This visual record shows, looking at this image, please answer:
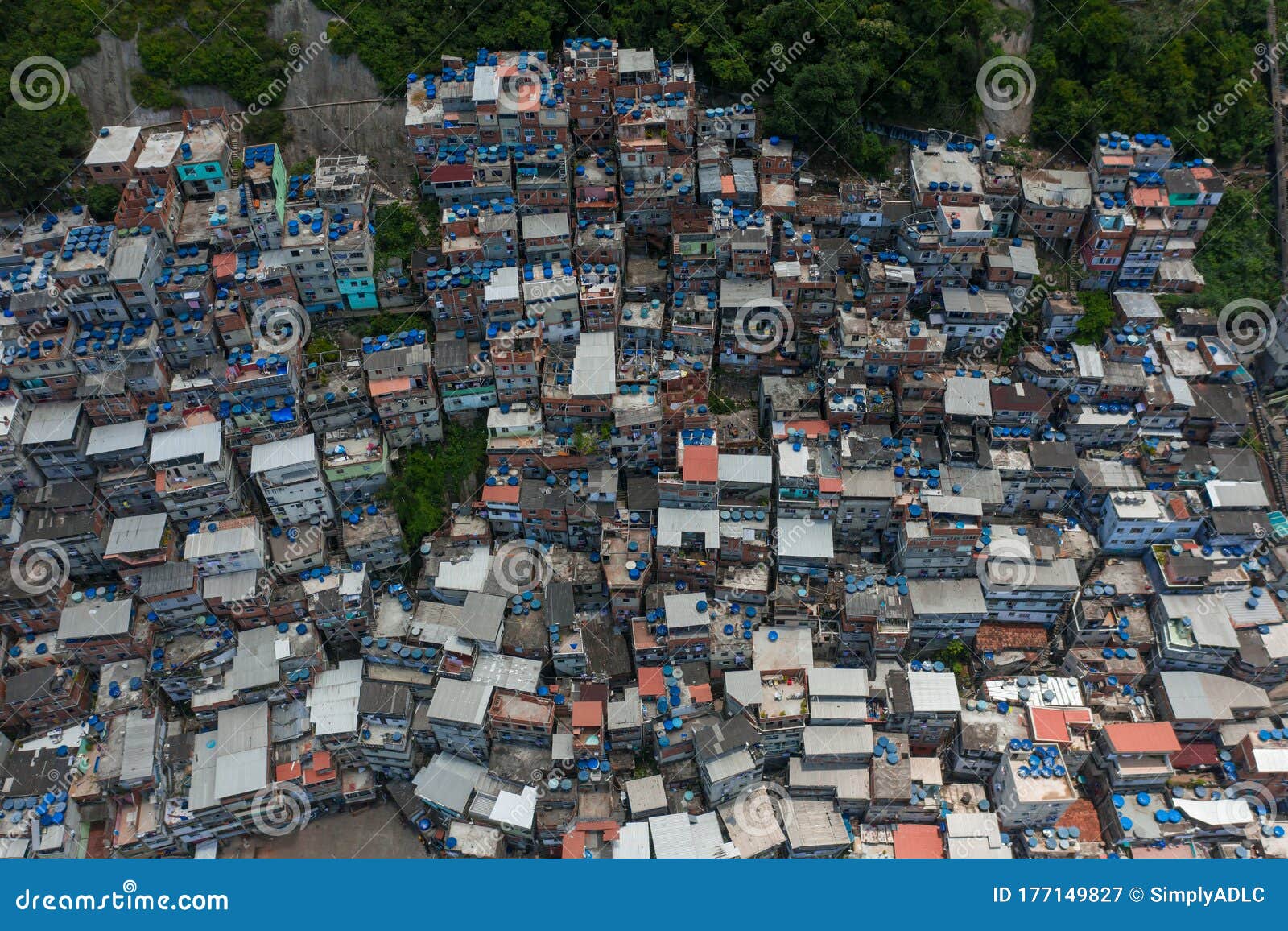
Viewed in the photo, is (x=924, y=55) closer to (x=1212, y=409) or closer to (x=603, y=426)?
(x=1212, y=409)

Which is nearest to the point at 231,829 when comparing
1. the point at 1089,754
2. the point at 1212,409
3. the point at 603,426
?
the point at 603,426

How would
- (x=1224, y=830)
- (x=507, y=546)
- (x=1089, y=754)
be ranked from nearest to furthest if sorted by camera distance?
(x=1224, y=830), (x=1089, y=754), (x=507, y=546)

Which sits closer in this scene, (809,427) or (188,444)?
(188,444)

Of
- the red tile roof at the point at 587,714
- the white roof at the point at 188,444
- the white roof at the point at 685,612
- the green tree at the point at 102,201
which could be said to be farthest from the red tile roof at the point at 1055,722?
the green tree at the point at 102,201

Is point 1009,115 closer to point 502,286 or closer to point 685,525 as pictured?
point 502,286

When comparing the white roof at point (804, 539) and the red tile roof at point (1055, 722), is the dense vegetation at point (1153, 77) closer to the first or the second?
the white roof at point (804, 539)

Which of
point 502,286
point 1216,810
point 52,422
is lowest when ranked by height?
point 1216,810

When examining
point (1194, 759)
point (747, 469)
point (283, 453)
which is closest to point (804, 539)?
point (747, 469)

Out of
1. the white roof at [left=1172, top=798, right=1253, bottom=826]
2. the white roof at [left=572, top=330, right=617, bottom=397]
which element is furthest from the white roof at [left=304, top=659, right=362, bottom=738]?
the white roof at [left=1172, top=798, right=1253, bottom=826]
